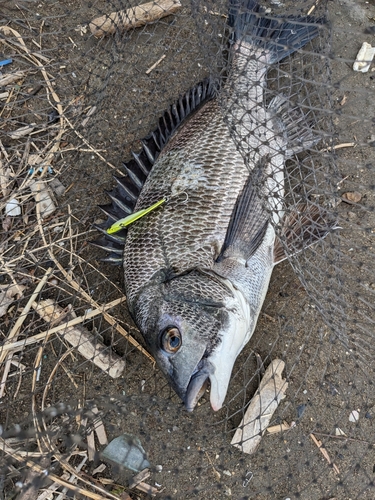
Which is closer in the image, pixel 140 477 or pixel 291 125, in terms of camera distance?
pixel 140 477

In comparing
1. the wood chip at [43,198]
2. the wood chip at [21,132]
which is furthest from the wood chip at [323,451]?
the wood chip at [21,132]

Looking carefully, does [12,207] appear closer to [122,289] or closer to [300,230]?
[122,289]

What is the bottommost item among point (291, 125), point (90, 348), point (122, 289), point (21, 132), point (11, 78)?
point (90, 348)

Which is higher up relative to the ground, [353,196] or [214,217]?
[214,217]

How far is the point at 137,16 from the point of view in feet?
11.9

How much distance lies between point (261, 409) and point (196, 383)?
0.97 m

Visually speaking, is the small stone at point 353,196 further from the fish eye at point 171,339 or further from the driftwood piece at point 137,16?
the driftwood piece at point 137,16

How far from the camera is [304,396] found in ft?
10.6

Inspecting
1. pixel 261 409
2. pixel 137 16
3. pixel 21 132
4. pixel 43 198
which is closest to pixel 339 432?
pixel 261 409

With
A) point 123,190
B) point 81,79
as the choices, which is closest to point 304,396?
point 123,190

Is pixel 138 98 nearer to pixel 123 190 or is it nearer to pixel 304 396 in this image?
pixel 123 190

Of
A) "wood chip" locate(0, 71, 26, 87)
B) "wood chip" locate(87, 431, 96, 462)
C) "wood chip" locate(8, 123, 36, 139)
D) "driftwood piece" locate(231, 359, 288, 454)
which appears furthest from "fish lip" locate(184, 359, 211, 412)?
"wood chip" locate(0, 71, 26, 87)

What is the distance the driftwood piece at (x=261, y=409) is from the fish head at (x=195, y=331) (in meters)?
0.63

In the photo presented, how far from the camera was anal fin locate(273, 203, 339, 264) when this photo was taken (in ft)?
9.41
